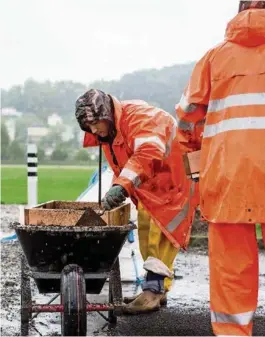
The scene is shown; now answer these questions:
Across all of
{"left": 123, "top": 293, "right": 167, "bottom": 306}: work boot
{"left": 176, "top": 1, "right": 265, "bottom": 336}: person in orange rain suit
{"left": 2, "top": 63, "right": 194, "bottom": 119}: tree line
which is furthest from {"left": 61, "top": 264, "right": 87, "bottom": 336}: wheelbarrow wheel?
{"left": 2, "top": 63, "right": 194, "bottom": 119}: tree line

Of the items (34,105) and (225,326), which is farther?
(34,105)

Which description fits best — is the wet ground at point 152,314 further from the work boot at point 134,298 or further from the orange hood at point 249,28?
the orange hood at point 249,28

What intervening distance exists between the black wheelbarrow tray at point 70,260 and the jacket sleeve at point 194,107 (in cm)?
63

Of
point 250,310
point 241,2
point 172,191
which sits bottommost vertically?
point 250,310

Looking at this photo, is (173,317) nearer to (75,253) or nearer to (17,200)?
(75,253)

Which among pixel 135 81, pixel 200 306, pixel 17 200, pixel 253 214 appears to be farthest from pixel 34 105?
pixel 253 214

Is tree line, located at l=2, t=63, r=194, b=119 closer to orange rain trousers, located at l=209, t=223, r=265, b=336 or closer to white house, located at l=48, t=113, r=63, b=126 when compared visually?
white house, located at l=48, t=113, r=63, b=126

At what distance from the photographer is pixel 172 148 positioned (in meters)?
5.93

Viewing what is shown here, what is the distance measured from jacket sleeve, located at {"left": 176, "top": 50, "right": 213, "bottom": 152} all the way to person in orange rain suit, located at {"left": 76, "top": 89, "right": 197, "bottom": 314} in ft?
1.94

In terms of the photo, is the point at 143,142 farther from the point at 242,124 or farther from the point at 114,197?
the point at 242,124

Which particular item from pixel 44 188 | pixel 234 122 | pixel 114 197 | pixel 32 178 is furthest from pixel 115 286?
pixel 44 188

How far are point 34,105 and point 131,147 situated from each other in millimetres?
25761

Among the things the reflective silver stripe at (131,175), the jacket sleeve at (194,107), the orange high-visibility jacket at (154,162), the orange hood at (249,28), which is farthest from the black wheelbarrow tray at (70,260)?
the orange hood at (249,28)

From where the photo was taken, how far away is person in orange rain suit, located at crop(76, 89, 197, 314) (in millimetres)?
5426
